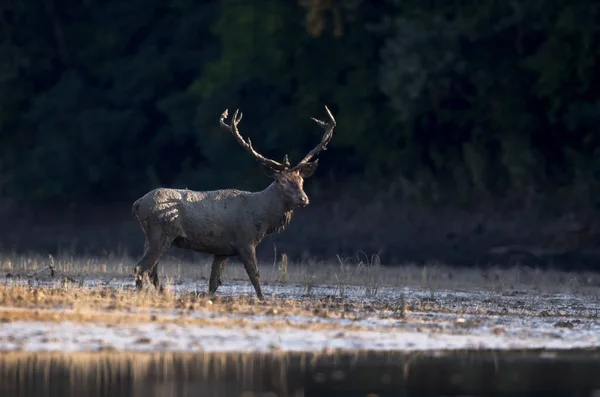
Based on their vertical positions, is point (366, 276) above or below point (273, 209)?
below

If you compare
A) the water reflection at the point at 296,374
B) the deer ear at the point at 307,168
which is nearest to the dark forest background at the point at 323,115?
the deer ear at the point at 307,168

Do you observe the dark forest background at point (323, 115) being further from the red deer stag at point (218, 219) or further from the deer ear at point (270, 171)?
the red deer stag at point (218, 219)

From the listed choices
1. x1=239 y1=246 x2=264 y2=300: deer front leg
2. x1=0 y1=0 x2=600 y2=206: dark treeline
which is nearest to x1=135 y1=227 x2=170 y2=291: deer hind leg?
x1=239 y1=246 x2=264 y2=300: deer front leg

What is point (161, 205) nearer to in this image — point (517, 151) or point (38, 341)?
point (38, 341)

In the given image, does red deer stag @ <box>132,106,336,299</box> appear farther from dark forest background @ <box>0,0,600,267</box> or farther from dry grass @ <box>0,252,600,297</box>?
dark forest background @ <box>0,0,600,267</box>

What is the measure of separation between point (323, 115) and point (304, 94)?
0.74 m

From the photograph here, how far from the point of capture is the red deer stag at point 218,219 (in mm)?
21250

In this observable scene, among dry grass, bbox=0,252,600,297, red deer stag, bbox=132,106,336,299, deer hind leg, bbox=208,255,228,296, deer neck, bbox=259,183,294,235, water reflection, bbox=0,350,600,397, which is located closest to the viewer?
water reflection, bbox=0,350,600,397

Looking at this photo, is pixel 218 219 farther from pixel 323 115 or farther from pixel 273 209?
pixel 323 115

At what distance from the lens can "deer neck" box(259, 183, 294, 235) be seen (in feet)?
71.8

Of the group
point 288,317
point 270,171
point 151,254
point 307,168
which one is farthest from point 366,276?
point 288,317

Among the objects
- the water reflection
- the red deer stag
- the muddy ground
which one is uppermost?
the red deer stag

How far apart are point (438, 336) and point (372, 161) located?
23.5 metres

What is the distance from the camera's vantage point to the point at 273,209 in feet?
71.8
